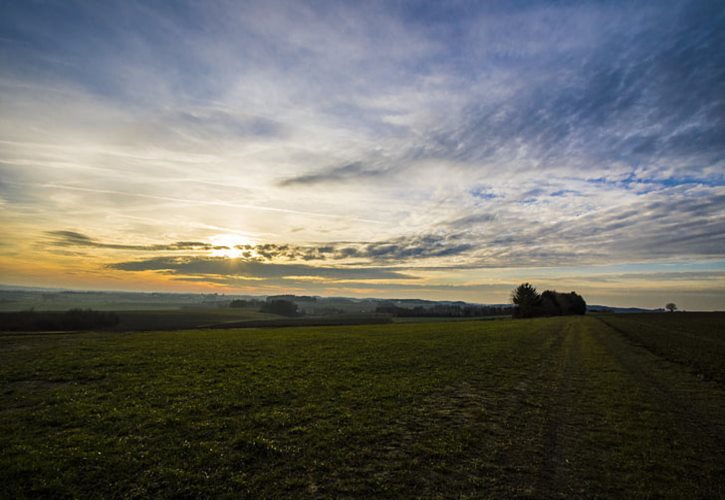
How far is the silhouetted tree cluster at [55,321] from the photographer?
80.3 metres

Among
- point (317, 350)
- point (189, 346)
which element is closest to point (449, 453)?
point (317, 350)

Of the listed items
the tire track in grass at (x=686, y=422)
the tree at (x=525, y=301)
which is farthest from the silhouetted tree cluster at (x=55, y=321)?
the tree at (x=525, y=301)

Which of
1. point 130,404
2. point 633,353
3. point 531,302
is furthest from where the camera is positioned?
point 531,302

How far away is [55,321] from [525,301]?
161251mm

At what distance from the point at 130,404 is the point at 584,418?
2287 centimetres

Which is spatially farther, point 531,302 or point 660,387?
point 531,302

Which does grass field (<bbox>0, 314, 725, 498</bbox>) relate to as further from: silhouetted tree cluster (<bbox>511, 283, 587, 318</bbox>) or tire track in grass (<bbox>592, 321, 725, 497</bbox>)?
silhouetted tree cluster (<bbox>511, 283, 587, 318</bbox>)

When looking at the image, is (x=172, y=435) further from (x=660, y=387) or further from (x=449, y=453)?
(x=660, y=387)

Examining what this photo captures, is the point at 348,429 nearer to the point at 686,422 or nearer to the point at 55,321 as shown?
the point at 686,422

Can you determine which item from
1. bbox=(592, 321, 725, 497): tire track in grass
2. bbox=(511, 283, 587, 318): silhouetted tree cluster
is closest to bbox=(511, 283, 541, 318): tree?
bbox=(511, 283, 587, 318): silhouetted tree cluster

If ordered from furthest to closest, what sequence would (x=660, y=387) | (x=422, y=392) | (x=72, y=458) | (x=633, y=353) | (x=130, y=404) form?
(x=633, y=353) → (x=660, y=387) → (x=422, y=392) → (x=130, y=404) → (x=72, y=458)

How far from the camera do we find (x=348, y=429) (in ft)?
46.8

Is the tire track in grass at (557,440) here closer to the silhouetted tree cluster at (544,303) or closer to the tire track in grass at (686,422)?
the tire track in grass at (686,422)

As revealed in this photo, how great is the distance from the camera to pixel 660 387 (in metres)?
23.3
